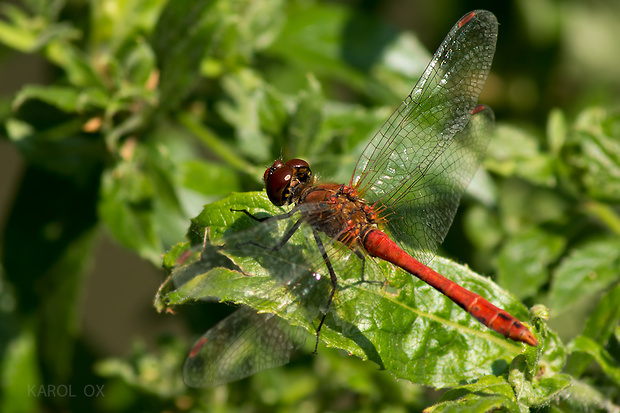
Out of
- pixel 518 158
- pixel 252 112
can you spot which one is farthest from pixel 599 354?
pixel 252 112

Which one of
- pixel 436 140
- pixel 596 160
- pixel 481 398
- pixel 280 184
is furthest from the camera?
pixel 596 160

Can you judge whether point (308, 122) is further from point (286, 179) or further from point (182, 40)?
point (182, 40)

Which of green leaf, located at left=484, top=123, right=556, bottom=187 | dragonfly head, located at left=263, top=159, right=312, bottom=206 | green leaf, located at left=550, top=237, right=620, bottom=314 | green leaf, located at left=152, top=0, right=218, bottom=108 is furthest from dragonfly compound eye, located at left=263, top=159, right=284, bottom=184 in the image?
green leaf, located at left=550, top=237, right=620, bottom=314

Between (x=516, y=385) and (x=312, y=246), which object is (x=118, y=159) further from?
(x=516, y=385)

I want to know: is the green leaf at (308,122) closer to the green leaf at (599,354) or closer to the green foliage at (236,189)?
the green foliage at (236,189)

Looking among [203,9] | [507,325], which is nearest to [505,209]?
[507,325]

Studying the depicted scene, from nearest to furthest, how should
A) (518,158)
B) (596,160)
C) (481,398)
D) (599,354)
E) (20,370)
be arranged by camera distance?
(481,398)
(599,354)
(596,160)
(518,158)
(20,370)
